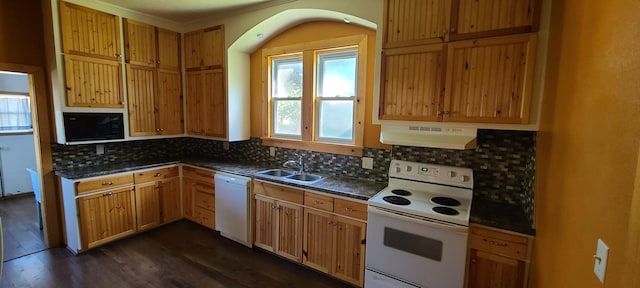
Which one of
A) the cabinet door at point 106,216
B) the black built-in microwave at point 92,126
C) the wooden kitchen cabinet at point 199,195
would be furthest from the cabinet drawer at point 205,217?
the black built-in microwave at point 92,126

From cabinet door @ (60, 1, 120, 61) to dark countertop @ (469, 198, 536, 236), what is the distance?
13.0 ft

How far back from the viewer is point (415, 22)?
2.22m

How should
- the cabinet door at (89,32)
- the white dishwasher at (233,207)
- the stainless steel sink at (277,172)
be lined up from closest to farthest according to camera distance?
the cabinet door at (89,32), the white dishwasher at (233,207), the stainless steel sink at (277,172)

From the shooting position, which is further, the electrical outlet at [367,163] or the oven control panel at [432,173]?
the electrical outlet at [367,163]

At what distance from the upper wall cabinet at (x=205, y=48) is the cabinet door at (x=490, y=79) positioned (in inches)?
105

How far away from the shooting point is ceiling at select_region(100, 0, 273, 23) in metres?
3.00

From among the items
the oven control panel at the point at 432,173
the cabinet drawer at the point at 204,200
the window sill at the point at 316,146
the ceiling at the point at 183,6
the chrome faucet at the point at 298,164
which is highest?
the ceiling at the point at 183,6

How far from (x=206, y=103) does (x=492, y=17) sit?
326 cm

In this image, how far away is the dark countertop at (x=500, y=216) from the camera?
184 centimetres

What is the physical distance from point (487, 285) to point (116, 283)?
305 cm

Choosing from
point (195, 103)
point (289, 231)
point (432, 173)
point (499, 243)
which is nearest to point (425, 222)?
point (499, 243)

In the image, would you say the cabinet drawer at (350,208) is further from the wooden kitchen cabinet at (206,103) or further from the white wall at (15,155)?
the white wall at (15,155)

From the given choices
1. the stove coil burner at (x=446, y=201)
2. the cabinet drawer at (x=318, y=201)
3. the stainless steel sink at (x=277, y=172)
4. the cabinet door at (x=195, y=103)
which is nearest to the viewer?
the stove coil burner at (x=446, y=201)

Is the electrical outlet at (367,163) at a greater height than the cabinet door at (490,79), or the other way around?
the cabinet door at (490,79)
